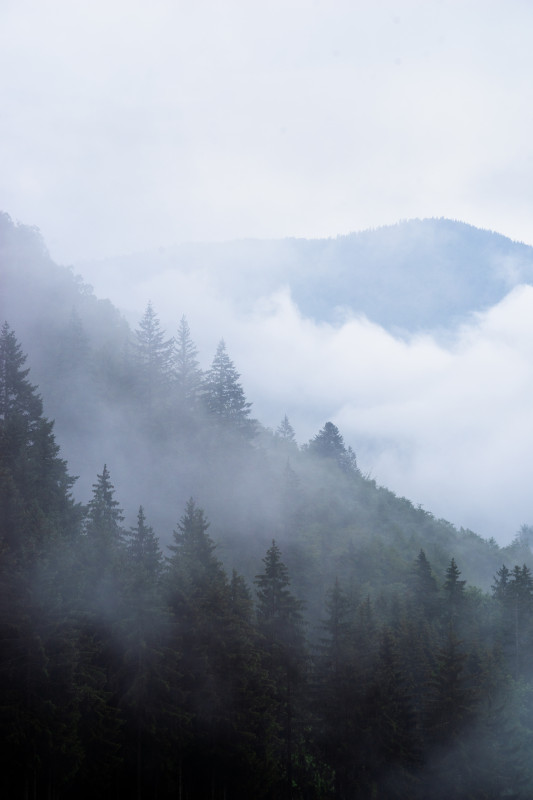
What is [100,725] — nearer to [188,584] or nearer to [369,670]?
[188,584]

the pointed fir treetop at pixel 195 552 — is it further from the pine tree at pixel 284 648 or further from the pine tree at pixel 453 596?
the pine tree at pixel 453 596

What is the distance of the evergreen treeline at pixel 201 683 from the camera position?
35.1 meters

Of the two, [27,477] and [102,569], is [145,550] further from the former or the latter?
[27,477]

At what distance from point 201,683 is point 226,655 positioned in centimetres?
190

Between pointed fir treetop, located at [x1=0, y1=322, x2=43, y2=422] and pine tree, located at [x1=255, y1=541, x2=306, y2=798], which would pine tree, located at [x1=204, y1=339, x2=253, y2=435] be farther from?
pine tree, located at [x1=255, y1=541, x2=306, y2=798]

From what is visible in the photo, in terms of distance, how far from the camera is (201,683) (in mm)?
41812

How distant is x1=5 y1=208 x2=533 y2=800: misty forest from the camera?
118ft

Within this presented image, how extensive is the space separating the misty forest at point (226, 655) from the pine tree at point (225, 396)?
497 inches

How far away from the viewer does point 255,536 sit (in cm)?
8488

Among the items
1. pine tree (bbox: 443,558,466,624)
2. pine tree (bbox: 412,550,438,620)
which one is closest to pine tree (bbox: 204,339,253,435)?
pine tree (bbox: 412,550,438,620)

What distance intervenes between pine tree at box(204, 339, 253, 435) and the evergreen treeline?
3699 centimetres

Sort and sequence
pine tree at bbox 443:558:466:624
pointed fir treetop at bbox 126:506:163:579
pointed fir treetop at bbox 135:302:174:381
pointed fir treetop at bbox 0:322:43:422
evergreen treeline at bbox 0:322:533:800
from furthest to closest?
pointed fir treetop at bbox 135:302:174:381, pine tree at bbox 443:558:466:624, pointed fir treetop at bbox 0:322:43:422, pointed fir treetop at bbox 126:506:163:579, evergreen treeline at bbox 0:322:533:800

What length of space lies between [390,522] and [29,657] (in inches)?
2908

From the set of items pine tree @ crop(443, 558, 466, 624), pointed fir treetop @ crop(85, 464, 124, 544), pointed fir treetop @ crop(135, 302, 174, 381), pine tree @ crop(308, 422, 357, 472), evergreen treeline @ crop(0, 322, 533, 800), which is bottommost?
evergreen treeline @ crop(0, 322, 533, 800)
